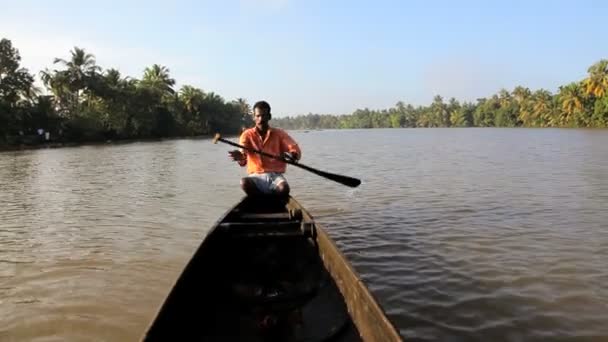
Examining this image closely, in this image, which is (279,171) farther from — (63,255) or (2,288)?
(2,288)

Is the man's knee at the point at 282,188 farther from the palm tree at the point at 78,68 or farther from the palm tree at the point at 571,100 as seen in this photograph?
the palm tree at the point at 571,100

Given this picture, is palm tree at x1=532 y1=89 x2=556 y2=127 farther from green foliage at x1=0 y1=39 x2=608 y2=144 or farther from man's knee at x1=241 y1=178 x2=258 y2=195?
man's knee at x1=241 y1=178 x2=258 y2=195

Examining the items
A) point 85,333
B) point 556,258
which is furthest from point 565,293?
point 85,333

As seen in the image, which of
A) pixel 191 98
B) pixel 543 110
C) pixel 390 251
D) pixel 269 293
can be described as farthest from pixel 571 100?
pixel 269 293

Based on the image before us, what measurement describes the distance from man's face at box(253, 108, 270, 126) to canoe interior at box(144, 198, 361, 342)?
60.0 inches

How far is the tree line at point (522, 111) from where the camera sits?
63094mm

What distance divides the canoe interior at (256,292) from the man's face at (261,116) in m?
1.52

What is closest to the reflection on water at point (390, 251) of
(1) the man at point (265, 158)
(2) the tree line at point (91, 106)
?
(1) the man at point (265, 158)

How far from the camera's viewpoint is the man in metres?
6.50

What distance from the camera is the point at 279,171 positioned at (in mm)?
6785

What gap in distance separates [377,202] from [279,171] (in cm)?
399

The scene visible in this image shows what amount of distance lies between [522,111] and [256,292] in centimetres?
10174

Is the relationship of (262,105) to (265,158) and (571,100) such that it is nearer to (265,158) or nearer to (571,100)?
(265,158)

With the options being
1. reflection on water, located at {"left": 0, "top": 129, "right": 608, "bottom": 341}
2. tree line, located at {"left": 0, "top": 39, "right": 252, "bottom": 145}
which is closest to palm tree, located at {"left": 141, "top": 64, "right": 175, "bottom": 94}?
tree line, located at {"left": 0, "top": 39, "right": 252, "bottom": 145}
